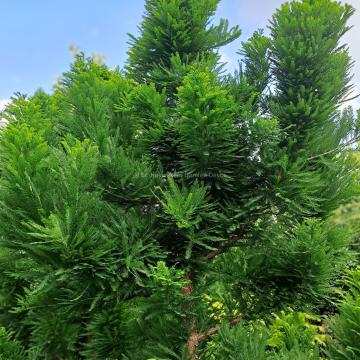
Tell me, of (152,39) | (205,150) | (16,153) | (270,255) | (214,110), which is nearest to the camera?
(16,153)

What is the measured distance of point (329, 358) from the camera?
7.82ft

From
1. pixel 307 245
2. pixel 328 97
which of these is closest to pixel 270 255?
pixel 307 245

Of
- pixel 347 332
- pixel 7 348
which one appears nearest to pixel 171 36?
pixel 347 332

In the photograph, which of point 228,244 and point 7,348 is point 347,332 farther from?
point 7,348

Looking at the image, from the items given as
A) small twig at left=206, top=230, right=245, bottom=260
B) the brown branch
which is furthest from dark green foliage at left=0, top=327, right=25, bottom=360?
small twig at left=206, top=230, right=245, bottom=260

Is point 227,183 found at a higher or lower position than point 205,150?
lower

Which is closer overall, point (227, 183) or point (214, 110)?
point (214, 110)

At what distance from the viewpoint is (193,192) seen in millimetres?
2074

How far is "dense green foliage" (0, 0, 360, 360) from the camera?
73.9 inches

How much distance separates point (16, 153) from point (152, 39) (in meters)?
1.42

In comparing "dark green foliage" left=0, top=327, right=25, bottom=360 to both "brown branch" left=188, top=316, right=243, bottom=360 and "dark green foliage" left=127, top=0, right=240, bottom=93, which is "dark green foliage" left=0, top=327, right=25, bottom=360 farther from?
"dark green foliage" left=127, top=0, right=240, bottom=93

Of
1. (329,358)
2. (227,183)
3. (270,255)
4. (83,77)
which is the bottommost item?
(329,358)

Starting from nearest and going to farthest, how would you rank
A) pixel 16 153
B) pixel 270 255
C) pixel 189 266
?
pixel 16 153
pixel 189 266
pixel 270 255

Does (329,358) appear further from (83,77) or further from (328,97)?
(83,77)
